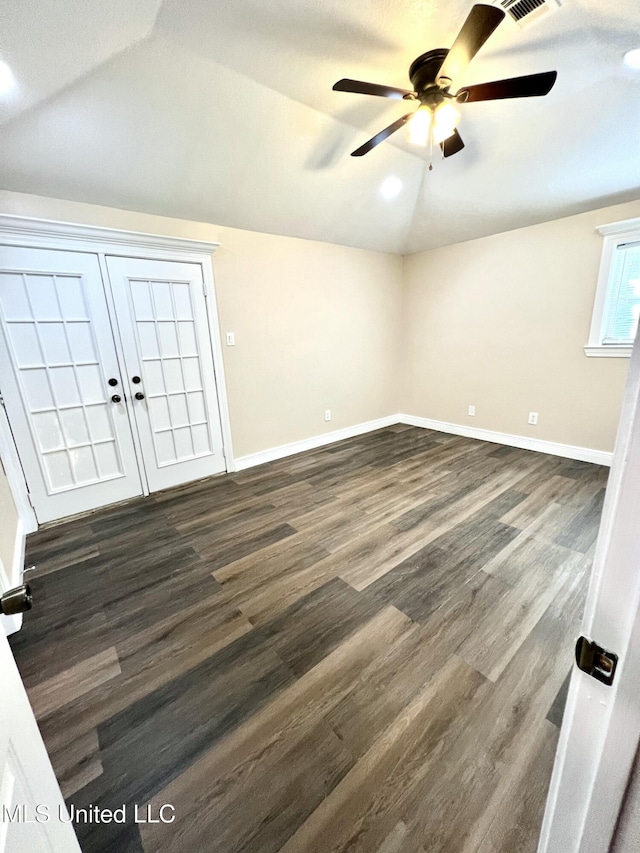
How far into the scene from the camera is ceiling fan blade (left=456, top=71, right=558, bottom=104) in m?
1.57

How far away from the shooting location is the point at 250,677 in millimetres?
1438

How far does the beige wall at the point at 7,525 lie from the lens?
6.39 feet

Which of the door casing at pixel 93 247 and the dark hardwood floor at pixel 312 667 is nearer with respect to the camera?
the dark hardwood floor at pixel 312 667

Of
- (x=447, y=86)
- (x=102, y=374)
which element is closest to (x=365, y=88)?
(x=447, y=86)

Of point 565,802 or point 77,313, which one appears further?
point 77,313

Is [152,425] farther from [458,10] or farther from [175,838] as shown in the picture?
[458,10]

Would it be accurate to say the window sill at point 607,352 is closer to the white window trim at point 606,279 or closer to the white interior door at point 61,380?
the white window trim at point 606,279

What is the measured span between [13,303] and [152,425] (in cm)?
129

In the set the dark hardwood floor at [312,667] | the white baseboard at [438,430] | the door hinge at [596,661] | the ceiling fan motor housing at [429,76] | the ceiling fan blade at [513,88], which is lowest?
the dark hardwood floor at [312,667]

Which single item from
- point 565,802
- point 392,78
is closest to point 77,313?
point 392,78

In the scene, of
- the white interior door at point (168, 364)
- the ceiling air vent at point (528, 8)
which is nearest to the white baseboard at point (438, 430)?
the white interior door at point (168, 364)

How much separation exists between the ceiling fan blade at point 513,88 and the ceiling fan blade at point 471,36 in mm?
127

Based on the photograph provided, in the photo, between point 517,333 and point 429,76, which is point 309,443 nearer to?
point 517,333

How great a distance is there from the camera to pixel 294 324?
12.6ft
